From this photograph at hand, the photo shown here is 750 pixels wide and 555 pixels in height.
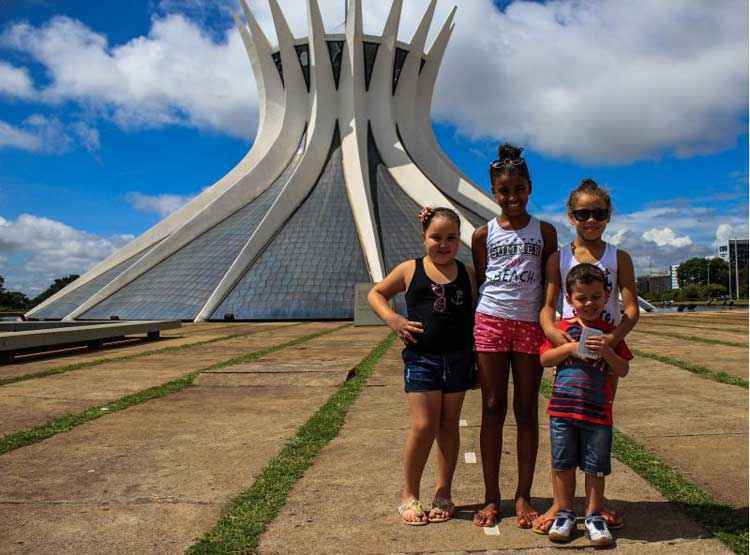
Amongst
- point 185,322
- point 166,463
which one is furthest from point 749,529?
point 185,322

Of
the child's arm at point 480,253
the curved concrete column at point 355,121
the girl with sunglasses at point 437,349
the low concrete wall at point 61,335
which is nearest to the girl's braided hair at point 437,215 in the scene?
the girl with sunglasses at point 437,349

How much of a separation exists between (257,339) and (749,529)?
32.5 feet

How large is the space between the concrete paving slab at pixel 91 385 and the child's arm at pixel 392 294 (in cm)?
284

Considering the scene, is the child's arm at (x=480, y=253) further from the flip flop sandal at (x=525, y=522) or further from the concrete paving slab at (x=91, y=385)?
the concrete paving slab at (x=91, y=385)

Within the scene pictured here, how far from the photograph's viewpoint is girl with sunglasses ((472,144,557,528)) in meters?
2.72

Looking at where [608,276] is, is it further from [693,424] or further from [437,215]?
[693,424]

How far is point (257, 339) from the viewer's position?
38.0ft

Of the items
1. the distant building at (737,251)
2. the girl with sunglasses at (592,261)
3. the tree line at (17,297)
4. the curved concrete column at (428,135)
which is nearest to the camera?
the girl with sunglasses at (592,261)

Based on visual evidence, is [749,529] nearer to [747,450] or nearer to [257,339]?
[747,450]

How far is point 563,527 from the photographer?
2346 mm

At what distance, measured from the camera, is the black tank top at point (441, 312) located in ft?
8.98

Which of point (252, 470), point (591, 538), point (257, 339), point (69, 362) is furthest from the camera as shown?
point (257, 339)

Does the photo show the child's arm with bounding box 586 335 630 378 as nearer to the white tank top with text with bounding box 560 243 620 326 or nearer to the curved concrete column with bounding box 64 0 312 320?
the white tank top with text with bounding box 560 243 620 326

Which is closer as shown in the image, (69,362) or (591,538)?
(591,538)
